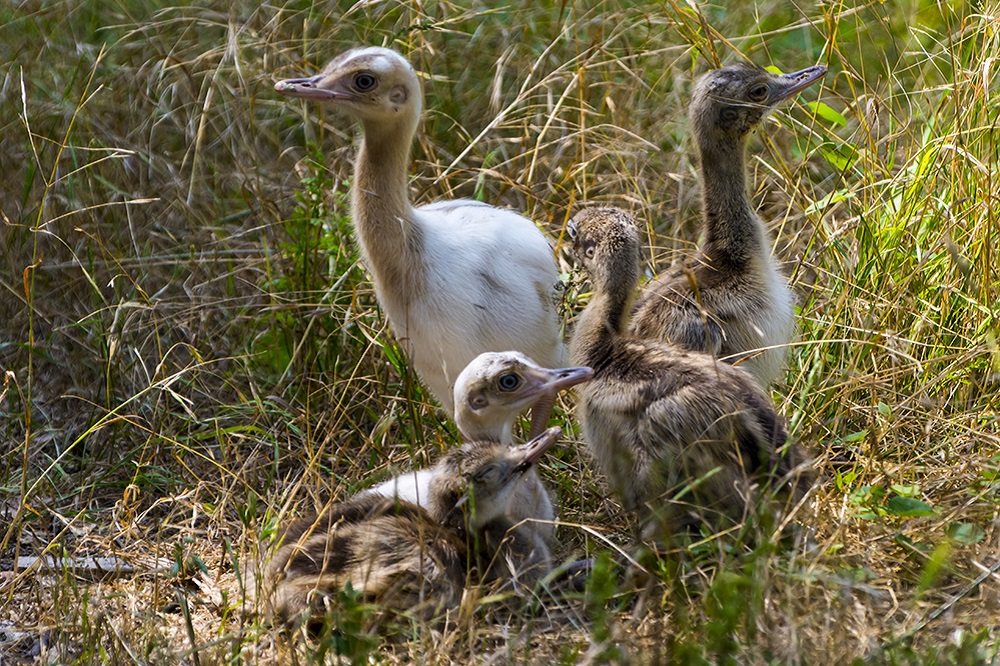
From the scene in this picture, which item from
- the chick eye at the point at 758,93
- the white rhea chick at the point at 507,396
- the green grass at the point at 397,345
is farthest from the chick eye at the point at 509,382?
the chick eye at the point at 758,93

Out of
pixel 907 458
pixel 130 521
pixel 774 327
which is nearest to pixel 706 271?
pixel 774 327

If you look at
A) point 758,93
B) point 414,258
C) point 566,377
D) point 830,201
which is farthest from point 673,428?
point 830,201

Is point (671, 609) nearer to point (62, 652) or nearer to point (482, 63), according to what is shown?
point (62, 652)

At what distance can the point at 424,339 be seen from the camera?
3.96m

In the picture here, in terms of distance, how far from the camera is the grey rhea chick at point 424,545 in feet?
10.7

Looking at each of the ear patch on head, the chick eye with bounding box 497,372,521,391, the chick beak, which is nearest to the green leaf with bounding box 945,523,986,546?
the chick beak

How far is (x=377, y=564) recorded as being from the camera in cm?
332

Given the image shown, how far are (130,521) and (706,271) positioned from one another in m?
1.84

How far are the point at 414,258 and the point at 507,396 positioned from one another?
594 millimetres

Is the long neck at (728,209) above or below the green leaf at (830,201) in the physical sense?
above

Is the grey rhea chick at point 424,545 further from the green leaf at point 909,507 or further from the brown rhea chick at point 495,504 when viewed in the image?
the green leaf at point 909,507

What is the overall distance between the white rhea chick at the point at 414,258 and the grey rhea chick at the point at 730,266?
0.41m

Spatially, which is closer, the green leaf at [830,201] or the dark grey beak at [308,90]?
the dark grey beak at [308,90]

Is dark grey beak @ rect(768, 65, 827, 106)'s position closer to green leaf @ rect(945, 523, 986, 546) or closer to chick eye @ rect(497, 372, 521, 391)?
chick eye @ rect(497, 372, 521, 391)
